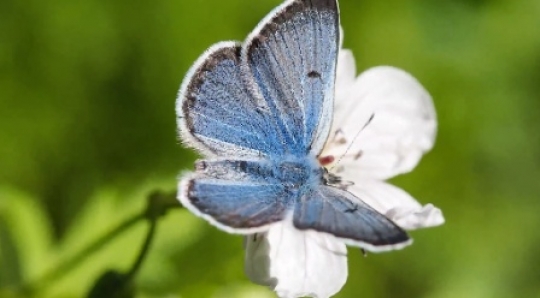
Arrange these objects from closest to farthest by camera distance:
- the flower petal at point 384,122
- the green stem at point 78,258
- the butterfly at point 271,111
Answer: the butterfly at point 271,111 → the flower petal at point 384,122 → the green stem at point 78,258

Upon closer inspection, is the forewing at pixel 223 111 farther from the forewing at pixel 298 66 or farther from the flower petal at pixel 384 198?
the flower petal at pixel 384 198

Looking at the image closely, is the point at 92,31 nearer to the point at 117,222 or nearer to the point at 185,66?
the point at 185,66

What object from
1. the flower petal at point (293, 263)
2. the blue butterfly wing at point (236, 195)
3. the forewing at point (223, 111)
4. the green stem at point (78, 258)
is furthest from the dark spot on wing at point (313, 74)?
the green stem at point (78, 258)

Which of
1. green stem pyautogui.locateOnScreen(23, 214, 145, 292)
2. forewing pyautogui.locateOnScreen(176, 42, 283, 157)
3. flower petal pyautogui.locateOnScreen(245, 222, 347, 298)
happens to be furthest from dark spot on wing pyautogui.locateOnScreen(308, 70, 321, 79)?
green stem pyautogui.locateOnScreen(23, 214, 145, 292)

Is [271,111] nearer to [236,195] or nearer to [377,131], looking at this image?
[236,195]

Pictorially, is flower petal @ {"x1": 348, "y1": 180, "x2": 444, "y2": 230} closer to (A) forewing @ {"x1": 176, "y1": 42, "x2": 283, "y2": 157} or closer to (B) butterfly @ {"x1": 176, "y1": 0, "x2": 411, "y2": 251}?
(B) butterfly @ {"x1": 176, "y1": 0, "x2": 411, "y2": 251}

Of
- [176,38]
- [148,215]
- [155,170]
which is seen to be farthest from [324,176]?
[176,38]

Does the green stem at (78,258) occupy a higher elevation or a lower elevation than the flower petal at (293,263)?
lower
